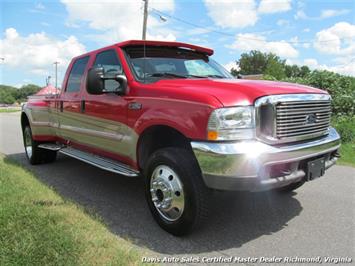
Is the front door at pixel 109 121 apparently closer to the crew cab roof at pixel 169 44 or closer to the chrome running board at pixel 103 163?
the chrome running board at pixel 103 163

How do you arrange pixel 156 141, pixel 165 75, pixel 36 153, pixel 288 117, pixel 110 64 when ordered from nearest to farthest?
pixel 288 117, pixel 156 141, pixel 165 75, pixel 110 64, pixel 36 153

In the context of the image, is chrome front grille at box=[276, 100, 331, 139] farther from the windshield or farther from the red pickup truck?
the windshield

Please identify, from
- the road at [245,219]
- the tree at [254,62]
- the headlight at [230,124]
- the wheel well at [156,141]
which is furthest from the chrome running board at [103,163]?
the tree at [254,62]

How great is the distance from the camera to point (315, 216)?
4211 mm

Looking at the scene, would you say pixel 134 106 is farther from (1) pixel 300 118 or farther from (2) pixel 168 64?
(1) pixel 300 118

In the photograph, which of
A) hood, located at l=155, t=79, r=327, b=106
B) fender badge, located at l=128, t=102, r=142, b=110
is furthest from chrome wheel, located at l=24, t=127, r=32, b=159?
hood, located at l=155, t=79, r=327, b=106

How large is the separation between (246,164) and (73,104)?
3.32 m

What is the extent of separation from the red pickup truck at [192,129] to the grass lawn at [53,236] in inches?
26.9

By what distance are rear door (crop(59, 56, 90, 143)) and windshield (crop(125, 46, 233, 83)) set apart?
1249 mm

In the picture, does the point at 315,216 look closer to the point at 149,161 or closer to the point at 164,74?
the point at 149,161

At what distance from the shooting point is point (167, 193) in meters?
3.67

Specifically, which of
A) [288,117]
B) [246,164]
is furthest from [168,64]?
[246,164]

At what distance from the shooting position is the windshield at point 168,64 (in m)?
4.45

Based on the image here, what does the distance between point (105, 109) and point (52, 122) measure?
87.5 inches
